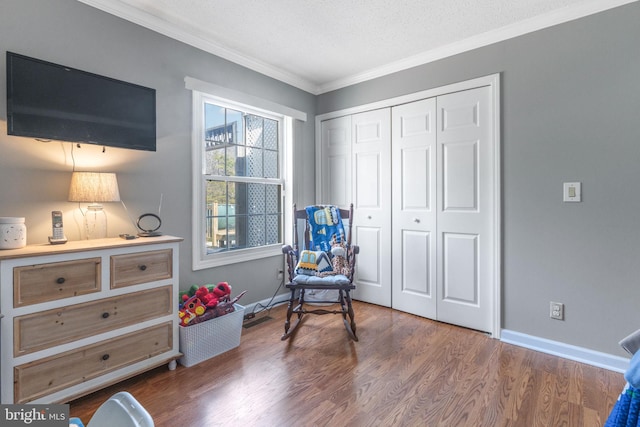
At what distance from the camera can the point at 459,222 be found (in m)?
2.64

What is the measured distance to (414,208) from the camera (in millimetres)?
2910

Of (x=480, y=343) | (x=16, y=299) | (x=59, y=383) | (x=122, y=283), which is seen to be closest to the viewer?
(x=16, y=299)

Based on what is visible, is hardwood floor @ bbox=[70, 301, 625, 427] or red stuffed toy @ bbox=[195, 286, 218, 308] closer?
hardwood floor @ bbox=[70, 301, 625, 427]

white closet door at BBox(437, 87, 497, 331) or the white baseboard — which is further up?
white closet door at BBox(437, 87, 497, 331)

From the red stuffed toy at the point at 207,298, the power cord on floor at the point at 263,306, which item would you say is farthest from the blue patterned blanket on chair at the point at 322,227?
the red stuffed toy at the point at 207,298

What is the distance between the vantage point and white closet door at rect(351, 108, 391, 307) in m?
3.10

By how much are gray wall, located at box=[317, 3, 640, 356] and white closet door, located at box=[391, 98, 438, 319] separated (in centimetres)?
55

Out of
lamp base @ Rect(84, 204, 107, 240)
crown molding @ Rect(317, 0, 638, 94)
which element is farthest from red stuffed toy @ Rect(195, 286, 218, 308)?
crown molding @ Rect(317, 0, 638, 94)

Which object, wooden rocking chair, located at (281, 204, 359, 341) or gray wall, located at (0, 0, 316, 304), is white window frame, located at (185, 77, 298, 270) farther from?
wooden rocking chair, located at (281, 204, 359, 341)

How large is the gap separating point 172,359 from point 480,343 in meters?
2.15

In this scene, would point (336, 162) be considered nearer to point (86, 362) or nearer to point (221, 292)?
point (221, 292)

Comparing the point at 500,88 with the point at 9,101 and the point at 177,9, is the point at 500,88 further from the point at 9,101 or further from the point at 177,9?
the point at 9,101

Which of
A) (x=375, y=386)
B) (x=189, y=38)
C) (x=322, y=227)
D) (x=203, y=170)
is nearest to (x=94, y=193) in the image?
(x=203, y=170)

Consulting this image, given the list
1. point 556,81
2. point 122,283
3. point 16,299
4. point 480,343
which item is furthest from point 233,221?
point 556,81
